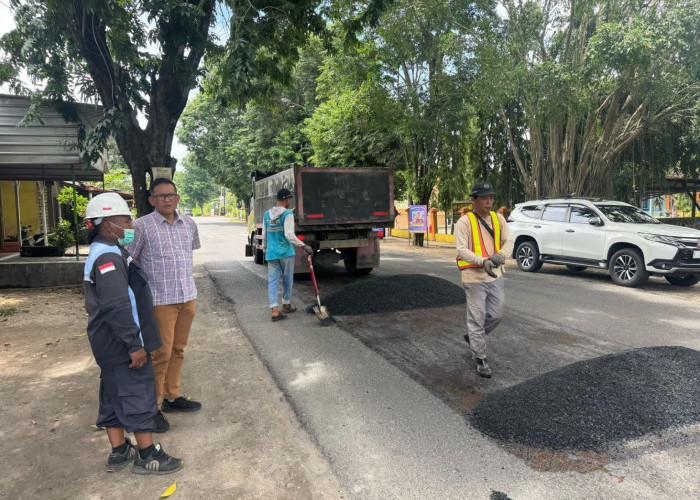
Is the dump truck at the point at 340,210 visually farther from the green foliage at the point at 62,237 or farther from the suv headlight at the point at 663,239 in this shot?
the green foliage at the point at 62,237

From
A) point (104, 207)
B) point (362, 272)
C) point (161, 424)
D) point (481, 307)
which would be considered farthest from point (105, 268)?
point (362, 272)

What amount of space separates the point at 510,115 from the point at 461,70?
3.22 metres

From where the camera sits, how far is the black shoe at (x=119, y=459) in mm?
2854

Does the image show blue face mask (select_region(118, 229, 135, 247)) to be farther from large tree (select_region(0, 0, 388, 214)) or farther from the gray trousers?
large tree (select_region(0, 0, 388, 214))

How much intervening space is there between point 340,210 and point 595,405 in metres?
6.94

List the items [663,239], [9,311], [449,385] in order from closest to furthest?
1. [449,385]
2. [9,311]
3. [663,239]

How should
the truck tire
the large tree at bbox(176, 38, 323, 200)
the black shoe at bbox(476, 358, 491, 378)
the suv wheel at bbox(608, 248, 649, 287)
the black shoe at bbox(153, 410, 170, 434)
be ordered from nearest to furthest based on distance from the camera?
1. the black shoe at bbox(153, 410, 170, 434)
2. the black shoe at bbox(476, 358, 491, 378)
3. the suv wheel at bbox(608, 248, 649, 287)
4. the truck tire
5. the large tree at bbox(176, 38, 323, 200)

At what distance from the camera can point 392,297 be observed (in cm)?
754

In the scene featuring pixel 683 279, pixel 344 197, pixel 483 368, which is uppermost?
pixel 344 197

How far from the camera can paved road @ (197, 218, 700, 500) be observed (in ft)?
8.78

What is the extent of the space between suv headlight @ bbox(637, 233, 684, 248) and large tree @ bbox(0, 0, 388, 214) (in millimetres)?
7067

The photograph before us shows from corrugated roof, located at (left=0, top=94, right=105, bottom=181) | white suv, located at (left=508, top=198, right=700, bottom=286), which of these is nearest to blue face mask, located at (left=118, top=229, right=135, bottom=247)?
corrugated roof, located at (left=0, top=94, right=105, bottom=181)

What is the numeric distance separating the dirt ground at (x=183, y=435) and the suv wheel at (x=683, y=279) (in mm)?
8804

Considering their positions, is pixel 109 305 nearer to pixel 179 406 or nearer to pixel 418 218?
pixel 179 406
